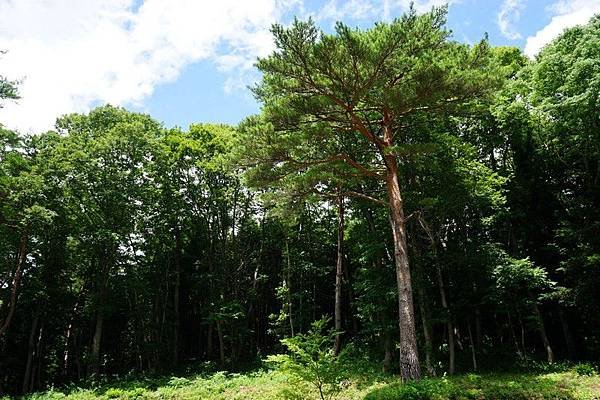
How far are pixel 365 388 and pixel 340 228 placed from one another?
7655mm

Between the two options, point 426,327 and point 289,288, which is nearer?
point 426,327

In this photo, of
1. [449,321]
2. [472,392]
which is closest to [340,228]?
[449,321]

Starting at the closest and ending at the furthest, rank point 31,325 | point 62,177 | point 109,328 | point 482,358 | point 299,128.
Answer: point 299,128
point 482,358
point 62,177
point 31,325
point 109,328

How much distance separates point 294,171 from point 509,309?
29.0 ft

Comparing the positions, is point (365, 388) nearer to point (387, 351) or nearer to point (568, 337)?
point (387, 351)

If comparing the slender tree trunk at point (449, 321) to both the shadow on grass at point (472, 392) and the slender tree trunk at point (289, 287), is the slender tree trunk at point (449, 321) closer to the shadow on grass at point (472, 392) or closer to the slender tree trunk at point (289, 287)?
the shadow on grass at point (472, 392)

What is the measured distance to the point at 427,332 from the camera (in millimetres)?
13938

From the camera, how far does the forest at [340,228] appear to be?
9.98m

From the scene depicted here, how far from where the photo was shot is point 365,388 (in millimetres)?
12398

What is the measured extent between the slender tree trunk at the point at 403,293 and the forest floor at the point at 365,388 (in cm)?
47

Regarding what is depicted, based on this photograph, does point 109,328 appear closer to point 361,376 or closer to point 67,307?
point 67,307

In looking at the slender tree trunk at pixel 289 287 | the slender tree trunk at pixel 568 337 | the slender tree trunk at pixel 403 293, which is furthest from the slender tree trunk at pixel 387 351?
the slender tree trunk at pixel 568 337

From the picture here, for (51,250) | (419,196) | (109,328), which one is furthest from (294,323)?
(109,328)

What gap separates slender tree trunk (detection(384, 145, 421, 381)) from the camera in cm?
955
